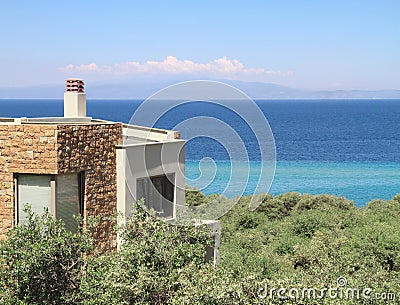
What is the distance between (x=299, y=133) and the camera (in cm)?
14150

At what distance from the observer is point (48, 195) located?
14086 millimetres

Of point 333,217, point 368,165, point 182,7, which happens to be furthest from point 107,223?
point 368,165

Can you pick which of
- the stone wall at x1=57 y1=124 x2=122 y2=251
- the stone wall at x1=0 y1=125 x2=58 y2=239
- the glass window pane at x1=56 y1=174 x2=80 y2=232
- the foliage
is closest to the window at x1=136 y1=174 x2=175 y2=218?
the stone wall at x1=57 y1=124 x2=122 y2=251

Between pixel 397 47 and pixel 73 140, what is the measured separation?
124287mm

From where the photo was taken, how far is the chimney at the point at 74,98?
18.7m

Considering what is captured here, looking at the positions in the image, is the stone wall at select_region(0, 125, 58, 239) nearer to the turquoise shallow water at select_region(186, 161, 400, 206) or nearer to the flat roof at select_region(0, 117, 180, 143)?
the flat roof at select_region(0, 117, 180, 143)

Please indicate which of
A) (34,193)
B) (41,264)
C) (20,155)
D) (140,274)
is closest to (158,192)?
(34,193)

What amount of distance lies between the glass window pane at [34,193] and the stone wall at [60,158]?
172 millimetres

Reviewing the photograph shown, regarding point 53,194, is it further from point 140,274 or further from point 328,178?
point 328,178

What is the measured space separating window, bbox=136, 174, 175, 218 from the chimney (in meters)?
4.02

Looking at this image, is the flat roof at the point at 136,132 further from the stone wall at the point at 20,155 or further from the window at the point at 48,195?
the window at the point at 48,195

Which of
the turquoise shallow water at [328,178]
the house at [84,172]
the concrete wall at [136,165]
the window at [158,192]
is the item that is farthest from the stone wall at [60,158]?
the turquoise shallow water at [328,178]

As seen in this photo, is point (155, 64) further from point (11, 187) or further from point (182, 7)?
point (11, 187)

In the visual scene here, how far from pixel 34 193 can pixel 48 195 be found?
1.17ft
